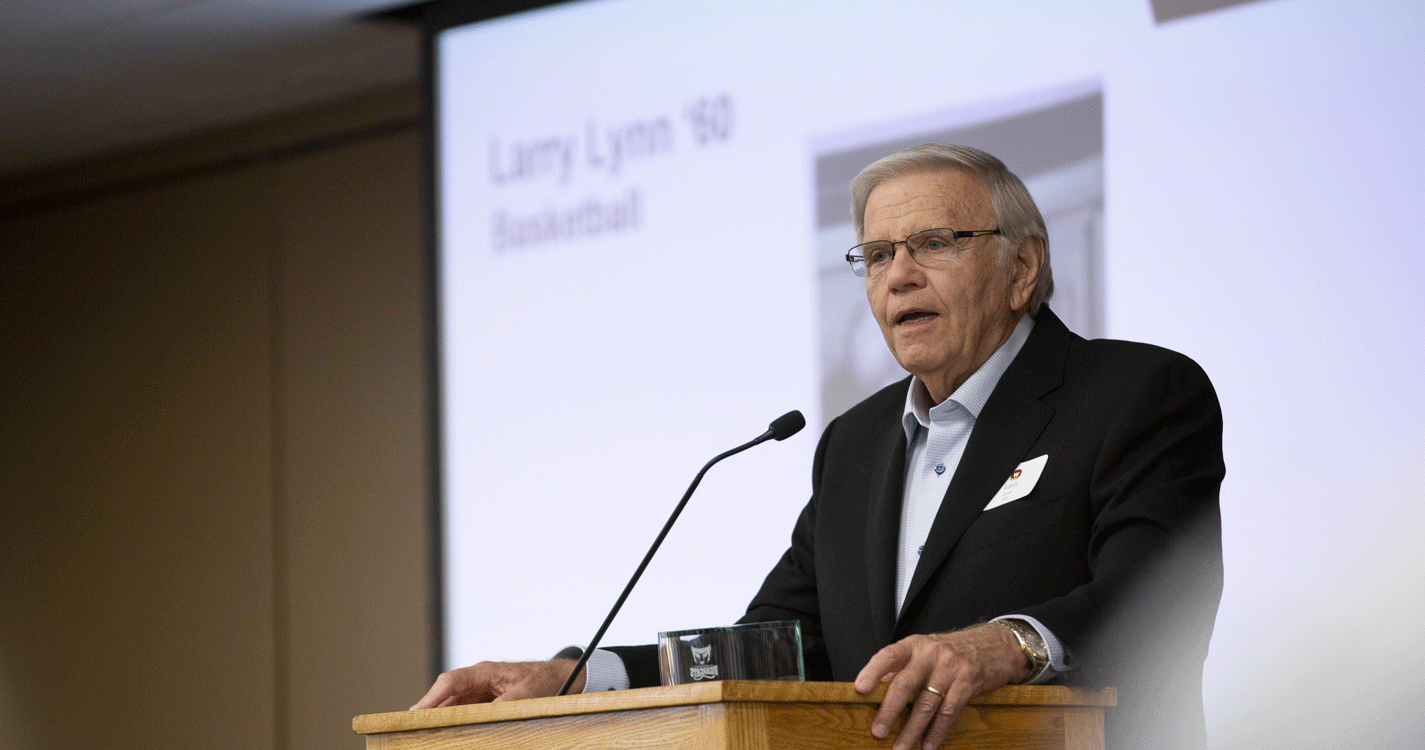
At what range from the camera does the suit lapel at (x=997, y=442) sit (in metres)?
1.99

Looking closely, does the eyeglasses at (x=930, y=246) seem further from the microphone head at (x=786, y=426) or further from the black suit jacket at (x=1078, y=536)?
the microphone head at (x=786, y=426)

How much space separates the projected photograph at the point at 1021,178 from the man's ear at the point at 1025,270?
4.17ft

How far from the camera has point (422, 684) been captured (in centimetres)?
551

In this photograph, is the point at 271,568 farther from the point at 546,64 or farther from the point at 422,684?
the point at 546,64

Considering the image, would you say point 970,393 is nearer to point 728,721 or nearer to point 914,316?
point 914,316

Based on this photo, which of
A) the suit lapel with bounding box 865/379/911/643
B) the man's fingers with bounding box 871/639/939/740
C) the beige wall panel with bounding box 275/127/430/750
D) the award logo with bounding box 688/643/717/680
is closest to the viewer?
the man's fingers with bounding box 871/639/939/740

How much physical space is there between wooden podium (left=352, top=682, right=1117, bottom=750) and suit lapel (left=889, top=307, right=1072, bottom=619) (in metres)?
0.35

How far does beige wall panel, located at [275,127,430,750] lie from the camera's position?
5613 mm

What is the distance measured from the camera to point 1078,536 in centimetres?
194

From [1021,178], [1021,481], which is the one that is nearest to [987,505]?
[1021,481]

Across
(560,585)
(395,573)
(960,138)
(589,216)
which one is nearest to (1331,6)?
(960,138)

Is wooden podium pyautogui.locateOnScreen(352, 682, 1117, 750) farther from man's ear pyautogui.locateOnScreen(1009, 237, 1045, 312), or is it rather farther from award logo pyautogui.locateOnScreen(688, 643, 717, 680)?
man's ear pyautogui.locateOnScreen(1009, 237, 1045, 312)

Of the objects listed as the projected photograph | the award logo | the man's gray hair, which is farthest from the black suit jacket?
the projected photograph

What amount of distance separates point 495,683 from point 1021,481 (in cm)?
69
